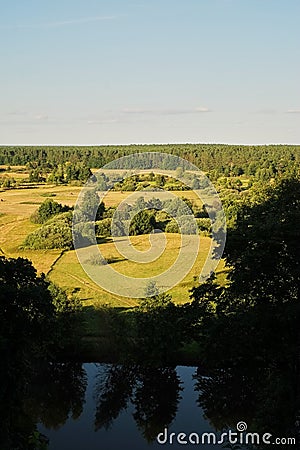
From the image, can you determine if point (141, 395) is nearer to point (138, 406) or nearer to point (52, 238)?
point (138, 406)

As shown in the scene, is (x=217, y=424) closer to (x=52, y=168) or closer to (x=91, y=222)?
(x=91, y=222)

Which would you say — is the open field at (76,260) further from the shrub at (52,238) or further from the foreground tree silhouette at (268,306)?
the foreground tree silhouette at (268,306)

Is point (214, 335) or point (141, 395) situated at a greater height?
point (214, 335)

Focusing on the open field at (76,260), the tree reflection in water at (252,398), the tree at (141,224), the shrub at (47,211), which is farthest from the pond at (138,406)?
the shrub at (47,211)

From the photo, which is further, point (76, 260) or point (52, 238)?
point (52, 238)

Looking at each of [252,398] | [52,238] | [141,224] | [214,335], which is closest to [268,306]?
[214,335]

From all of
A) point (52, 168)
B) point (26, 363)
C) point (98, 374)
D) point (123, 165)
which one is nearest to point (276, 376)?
point (26, 363)
